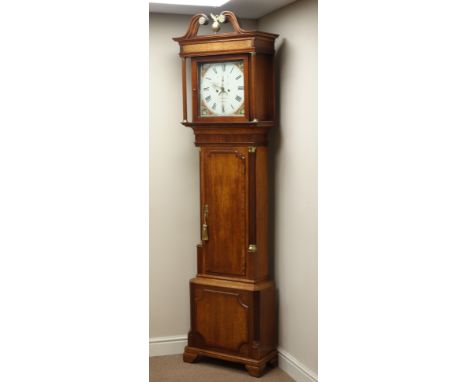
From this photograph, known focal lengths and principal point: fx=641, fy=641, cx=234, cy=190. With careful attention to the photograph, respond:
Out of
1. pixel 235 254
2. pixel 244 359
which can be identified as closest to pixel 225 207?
pixel 235 254

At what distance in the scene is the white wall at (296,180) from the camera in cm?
359

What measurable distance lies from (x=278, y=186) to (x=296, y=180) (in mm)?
275

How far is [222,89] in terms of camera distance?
3867mm

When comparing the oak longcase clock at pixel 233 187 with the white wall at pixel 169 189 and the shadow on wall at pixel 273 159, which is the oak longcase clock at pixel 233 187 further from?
the white wall at pixel 169 189

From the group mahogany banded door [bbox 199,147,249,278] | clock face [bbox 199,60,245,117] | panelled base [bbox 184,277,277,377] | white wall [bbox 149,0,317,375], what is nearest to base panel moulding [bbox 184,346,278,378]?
panelled base [bbox 184,277,277,377]

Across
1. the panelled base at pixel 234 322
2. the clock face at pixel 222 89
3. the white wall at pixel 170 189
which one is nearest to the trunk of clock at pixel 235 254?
the panelled base at pixel 234 322

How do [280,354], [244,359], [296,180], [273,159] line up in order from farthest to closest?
[273,159]
[280,354]
[244,359]
[296,180]

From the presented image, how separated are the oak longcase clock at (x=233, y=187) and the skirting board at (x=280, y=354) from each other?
0.09m

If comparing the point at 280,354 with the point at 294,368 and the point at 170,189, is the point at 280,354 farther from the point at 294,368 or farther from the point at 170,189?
the point at 170,189

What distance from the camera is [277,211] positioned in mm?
4055
